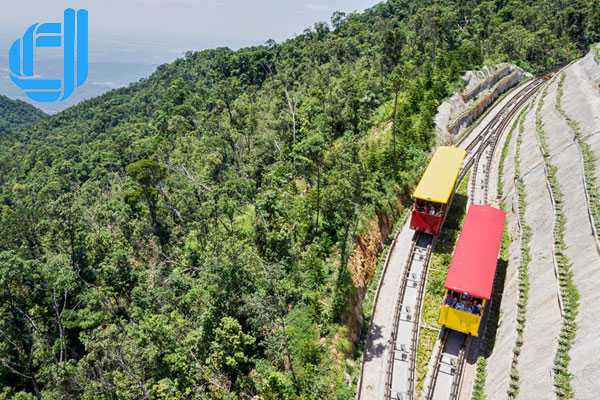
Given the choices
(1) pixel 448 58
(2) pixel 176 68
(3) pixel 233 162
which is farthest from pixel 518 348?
(2) pixel 176 68

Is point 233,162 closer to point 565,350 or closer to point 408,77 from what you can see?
point 408,77

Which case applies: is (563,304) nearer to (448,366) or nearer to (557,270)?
(557,270)

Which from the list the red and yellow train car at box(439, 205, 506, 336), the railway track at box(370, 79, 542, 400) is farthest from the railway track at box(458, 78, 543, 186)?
the red and yellow train car at box(439, 205, 506, 336)

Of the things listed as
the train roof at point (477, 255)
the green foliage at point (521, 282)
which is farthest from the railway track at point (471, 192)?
the train roof at point (477, 255)

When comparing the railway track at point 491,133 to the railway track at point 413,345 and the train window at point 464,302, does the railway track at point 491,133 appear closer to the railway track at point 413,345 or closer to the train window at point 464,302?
the railway track at point 413,345

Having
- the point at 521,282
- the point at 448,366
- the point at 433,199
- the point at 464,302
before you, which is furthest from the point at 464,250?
the point at 448,366

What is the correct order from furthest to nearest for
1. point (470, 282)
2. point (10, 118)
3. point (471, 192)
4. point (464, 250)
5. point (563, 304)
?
point (10, 118) → point (471, 192) → point (464, 250) → point (470, 282) → point (563, 304)

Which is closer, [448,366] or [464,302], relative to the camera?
[464,302]
